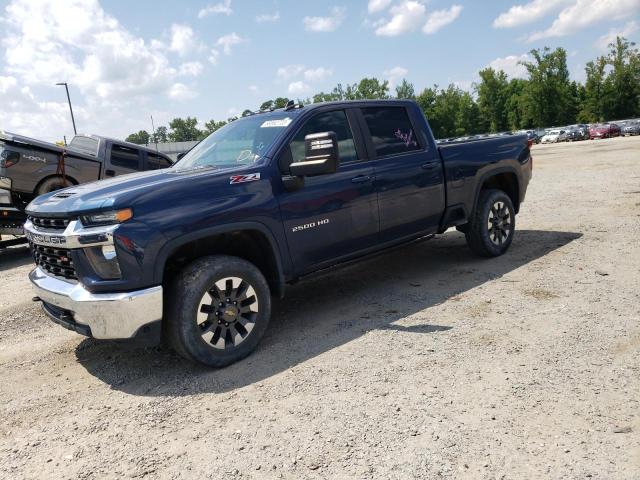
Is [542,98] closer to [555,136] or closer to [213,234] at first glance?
[555,136]

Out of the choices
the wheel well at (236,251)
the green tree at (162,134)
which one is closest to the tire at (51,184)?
the wheel well at (236,251)

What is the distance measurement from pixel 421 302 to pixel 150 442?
2.85 m

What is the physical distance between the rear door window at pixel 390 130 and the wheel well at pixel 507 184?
158 cm

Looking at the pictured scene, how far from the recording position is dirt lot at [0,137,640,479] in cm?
275

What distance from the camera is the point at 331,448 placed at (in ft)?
9.34

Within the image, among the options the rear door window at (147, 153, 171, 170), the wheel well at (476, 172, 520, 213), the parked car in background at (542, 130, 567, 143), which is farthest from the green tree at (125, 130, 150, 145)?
the wheel well at (476, 172, 520, 213)

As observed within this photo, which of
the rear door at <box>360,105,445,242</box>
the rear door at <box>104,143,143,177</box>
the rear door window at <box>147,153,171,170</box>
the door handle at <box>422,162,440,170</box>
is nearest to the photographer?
the rear door at <box>360,105,445,242</box>

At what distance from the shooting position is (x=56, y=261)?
391cm

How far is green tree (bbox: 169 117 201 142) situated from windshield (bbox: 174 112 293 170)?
127m

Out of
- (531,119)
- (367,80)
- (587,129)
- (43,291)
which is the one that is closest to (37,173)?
(43,291)

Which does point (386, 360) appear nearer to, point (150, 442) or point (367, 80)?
point (150, 442)

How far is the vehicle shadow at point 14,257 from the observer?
872cm

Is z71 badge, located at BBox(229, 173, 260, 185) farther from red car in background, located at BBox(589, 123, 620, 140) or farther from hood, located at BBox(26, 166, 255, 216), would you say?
red car in background, located at BBox(589, 123, 620, 140)

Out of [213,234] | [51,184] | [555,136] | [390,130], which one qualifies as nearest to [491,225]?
[390,130]
